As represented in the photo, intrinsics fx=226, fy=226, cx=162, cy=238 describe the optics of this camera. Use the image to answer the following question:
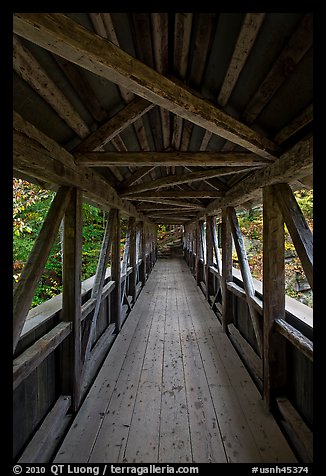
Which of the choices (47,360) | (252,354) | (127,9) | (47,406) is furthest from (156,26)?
(252,354)

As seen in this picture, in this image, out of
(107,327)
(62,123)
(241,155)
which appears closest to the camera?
(62,123)

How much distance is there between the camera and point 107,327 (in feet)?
13.9

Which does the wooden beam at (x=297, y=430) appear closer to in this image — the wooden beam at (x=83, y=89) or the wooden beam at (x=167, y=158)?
the wooden beam at (x=167, y=158)

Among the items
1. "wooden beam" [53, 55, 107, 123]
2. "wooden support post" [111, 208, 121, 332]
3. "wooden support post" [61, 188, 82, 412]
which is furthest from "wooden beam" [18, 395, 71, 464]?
"wooden beam" [53, 55, 107, 123]

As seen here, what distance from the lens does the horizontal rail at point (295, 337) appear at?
1.83 metres

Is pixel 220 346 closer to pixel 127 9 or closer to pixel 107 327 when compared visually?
pixel 107 327

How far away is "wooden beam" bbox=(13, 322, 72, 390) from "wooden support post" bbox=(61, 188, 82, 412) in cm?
15

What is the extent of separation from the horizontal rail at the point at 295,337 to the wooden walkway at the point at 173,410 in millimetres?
925

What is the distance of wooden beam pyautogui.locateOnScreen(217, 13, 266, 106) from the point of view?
4.55 ft

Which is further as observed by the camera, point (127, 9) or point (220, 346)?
point (220, 346)

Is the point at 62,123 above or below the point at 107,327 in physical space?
above

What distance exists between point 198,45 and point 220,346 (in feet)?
13.2

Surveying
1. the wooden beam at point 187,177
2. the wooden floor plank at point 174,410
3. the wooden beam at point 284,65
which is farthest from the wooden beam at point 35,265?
the wooden beam at point 284,65

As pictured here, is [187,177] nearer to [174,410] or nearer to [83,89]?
[83,89]
